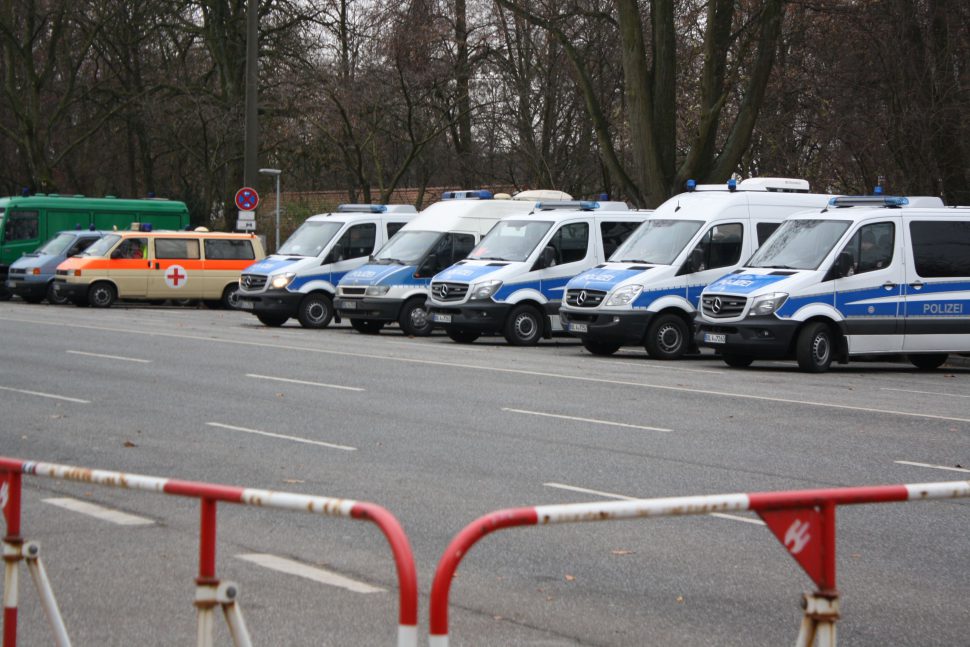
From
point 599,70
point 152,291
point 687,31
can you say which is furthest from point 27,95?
point 687,31

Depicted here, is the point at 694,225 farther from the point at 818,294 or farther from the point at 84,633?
the point at 84,633

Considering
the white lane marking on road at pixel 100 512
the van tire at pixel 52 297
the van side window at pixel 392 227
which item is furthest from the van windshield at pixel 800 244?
the van tire at pixel 52 297

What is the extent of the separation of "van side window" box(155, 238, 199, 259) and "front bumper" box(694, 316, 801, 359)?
62.3 feet

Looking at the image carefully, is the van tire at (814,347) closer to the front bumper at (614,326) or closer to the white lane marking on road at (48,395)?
the front bumper at (614,326)

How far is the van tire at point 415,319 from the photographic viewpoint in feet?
87.1

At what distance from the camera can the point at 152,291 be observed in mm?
36125

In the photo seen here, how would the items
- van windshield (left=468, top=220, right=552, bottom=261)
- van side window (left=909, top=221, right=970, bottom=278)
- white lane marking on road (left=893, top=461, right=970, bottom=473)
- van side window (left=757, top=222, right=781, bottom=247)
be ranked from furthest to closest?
1. van windshield (left=468, top=220, right=552, bottom=261)
2. van side window (left=757, top=222, right=781, bottom=247)
3. van side window (left=909, top=221, right=970, bottom=278)
4. white lane marking on road (left=893, top=461, right=970, bottom=473)

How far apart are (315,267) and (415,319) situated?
8.79ft

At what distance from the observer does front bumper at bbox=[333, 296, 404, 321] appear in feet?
86.0

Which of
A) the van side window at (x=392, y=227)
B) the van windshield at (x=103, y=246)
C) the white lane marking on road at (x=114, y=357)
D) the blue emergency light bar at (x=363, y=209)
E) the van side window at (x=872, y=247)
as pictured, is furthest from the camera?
the van windshield at (x=103, y=246)

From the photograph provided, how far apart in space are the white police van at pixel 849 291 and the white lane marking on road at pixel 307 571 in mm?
13068

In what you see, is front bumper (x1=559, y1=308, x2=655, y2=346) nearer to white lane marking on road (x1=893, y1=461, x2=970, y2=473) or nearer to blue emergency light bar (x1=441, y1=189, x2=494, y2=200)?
blue emergency light bar (x1=441, y1=189, x2=494, y2=200)

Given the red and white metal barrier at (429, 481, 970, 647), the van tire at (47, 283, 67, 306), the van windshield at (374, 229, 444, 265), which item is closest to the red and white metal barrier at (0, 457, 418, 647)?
the red and white metal barrier at (429, 481, 970, 647)

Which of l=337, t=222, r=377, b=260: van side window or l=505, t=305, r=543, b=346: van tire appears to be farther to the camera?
l=337, t=222, r=377, b=260: van side window
